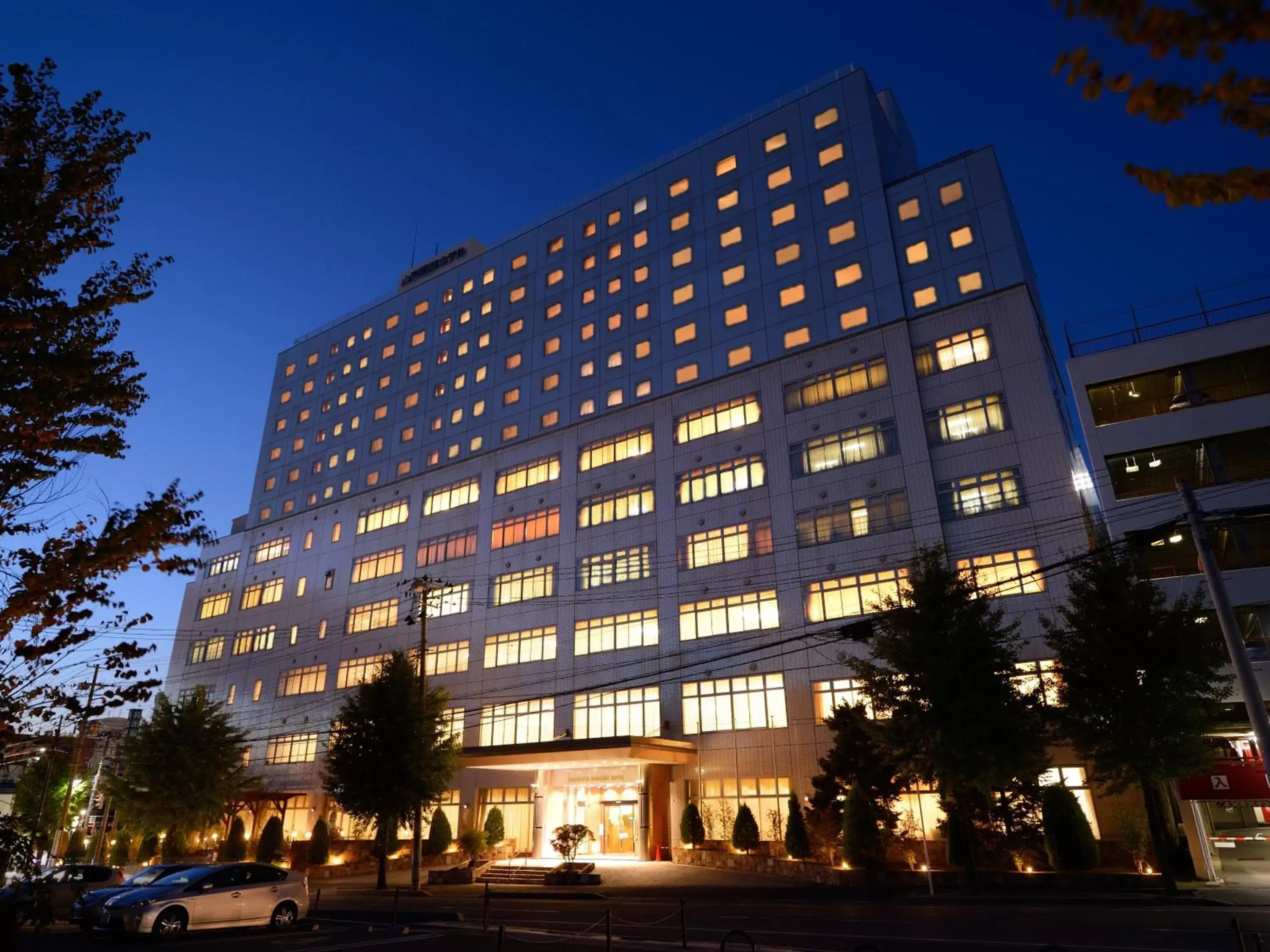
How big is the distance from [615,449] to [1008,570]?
24334 mm

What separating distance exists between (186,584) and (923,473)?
6989 cm

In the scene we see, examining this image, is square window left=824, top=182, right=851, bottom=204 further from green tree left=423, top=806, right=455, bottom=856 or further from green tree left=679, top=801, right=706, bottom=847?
green tree left=423, top=806, right=455, bottom=856

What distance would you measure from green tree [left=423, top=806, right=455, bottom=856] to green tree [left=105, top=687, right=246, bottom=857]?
14.2 meters

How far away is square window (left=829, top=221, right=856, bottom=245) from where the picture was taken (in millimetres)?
46250

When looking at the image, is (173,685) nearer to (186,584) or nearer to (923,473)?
(186,584)

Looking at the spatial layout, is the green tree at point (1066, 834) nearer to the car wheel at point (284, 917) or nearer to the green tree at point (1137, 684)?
the green tree at point (1137, 684)

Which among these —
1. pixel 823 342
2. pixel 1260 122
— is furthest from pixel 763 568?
pixel 1260 122

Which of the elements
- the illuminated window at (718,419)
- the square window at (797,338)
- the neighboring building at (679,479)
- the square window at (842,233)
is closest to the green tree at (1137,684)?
the neighboring building at (679,479)

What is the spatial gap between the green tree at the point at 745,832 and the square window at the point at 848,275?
2837 centimetres

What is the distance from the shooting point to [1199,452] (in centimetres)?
3253

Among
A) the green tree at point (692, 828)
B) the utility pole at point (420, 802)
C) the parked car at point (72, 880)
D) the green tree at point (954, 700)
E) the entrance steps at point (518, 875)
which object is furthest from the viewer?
the green tree at point (692, 828)

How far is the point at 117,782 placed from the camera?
153 feet

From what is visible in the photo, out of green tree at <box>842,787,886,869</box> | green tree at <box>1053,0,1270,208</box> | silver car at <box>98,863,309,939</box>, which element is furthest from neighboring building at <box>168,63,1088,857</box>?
green tree at <box>1053,0,1270,208</box>

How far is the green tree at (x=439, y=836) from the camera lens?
4369cm
